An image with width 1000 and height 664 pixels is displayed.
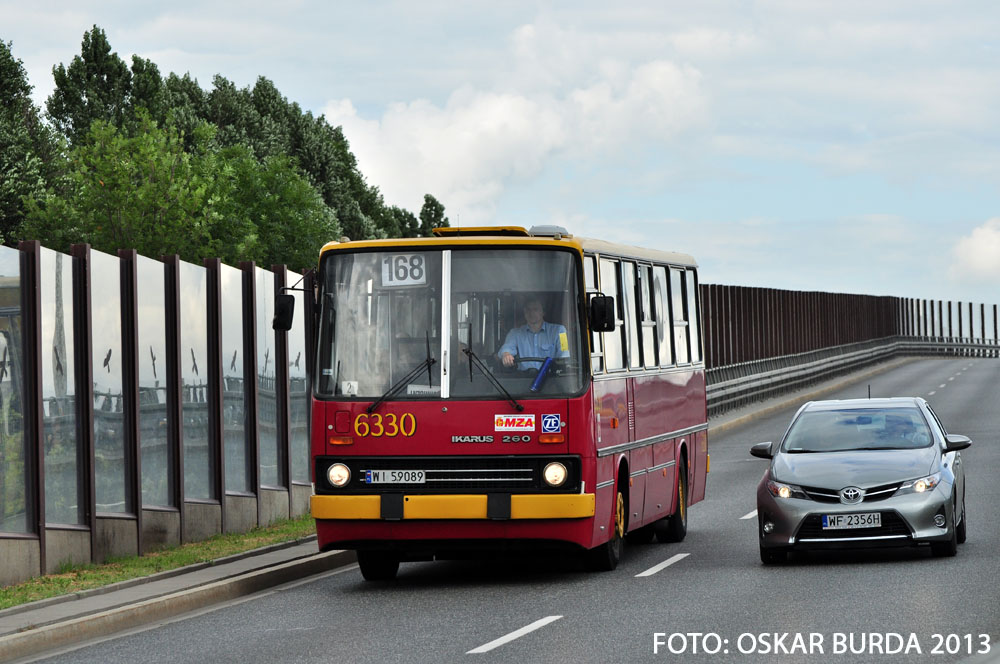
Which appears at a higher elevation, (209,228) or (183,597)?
(209,228)

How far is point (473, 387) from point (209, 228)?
6489cm

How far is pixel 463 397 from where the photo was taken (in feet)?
45.2

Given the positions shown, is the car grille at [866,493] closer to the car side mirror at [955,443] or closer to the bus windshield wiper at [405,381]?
the car side mirror at [955,443]

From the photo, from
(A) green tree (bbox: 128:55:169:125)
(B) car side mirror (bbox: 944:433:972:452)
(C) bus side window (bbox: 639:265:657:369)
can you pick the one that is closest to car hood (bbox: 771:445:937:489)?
(B) car side mirror (bbox: 944:433:972:452)

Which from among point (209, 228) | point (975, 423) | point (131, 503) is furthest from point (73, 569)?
point (209, 228)

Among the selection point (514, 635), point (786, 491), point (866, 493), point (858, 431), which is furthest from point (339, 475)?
A: point (858, 431)

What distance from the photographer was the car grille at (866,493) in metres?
14.5

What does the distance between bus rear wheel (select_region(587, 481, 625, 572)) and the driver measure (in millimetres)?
1683

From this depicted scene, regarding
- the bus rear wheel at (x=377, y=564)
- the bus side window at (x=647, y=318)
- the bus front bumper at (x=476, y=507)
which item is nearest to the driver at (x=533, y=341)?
the bus front bumper at (x=476, y=507)

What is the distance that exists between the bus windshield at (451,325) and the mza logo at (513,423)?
18 cm

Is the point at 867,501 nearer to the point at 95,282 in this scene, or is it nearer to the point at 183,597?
the point at 183,597

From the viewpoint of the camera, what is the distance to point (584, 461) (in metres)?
13.8

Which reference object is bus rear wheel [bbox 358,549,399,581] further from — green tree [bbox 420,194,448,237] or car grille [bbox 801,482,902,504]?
green tree [bbox 420,194,448,237]

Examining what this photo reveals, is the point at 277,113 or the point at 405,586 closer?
the point at 405,586
